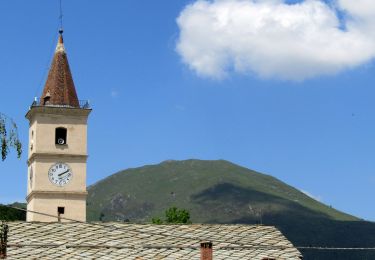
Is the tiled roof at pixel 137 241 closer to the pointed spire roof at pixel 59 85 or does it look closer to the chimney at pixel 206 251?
the chimney at pixel 206 251

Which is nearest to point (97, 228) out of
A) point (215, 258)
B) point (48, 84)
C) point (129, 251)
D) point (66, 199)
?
point (129, 251)

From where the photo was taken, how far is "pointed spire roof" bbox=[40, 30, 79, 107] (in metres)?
61.0

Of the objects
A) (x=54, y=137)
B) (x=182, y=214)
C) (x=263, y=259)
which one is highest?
(x=54, y=137)

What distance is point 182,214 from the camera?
6588 centimetres

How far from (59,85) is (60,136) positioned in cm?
365

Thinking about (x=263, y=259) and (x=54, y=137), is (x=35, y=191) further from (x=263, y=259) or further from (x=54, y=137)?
(x=263, y=259)

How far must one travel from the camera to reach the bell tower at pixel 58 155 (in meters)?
59.0

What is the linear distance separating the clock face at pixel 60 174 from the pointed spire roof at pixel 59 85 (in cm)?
428

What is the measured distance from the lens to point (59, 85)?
6150 cm

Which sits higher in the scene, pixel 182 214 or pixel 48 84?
pixel 48 84

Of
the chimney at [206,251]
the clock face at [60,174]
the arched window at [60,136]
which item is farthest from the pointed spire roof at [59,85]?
the chimney at [206,251]

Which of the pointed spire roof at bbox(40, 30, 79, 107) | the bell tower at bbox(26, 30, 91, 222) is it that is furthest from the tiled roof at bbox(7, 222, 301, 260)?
the pointed spire roof at bbox(40, 30, 79, 107)

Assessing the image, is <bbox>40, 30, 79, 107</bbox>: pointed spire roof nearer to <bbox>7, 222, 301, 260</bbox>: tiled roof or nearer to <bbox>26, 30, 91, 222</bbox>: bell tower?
<bbox>26, 30, 91, 222</bbox>: bell tower

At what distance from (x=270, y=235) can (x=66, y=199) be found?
2730 cm
